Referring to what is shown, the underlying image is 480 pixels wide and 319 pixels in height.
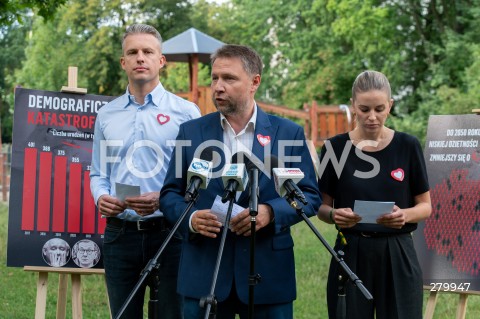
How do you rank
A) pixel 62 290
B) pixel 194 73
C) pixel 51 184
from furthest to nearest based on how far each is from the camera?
1. pixel 194 73
2. pixel 51 184
3. pixel 62 290

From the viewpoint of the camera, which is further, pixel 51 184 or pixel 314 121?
pixel 314 121

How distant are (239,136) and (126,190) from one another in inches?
30.0

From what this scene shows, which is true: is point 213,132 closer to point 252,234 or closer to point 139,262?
point 252,234

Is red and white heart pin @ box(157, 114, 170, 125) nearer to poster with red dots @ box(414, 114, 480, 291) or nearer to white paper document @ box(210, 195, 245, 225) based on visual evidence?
white paper document @ box(210, 195, 245, 225)

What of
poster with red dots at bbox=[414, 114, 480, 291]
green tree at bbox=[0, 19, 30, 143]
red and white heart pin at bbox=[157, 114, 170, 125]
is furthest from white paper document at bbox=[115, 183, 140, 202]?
green tree at bbox=[0, 19, 30, 143]

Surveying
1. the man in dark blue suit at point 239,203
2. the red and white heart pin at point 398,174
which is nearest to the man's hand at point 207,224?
the man in dark blue suit at point 239,203

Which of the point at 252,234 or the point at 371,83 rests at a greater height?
the point at 371,83

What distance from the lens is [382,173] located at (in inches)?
169

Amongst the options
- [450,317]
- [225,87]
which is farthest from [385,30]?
[225,87]

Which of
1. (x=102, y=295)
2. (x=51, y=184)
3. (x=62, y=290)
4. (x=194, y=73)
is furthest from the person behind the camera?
(x=194, y=73)

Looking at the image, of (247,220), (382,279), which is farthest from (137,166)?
(382,279)

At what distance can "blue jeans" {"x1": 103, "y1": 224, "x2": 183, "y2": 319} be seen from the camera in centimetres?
448

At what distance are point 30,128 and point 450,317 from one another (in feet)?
14.8

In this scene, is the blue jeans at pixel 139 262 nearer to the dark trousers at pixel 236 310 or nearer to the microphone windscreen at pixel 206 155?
the dark trousers at pixel 236 310
